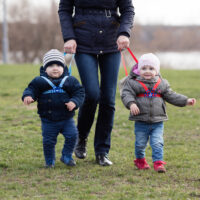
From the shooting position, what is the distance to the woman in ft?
14.8

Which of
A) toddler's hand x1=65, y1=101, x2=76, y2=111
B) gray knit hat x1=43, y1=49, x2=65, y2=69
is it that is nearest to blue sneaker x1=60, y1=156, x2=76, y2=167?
toddler's hand x1=65, y1=101, x2=76, y2=111

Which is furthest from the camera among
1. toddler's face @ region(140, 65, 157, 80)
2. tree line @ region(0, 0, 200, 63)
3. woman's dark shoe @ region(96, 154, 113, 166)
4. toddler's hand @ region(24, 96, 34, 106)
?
tree line @ region(0, 0, 200, 63)

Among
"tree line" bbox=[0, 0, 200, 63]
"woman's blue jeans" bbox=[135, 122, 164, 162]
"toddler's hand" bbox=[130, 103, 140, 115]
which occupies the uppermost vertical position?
"tree line" bbox=[0, 0, 200, 63]

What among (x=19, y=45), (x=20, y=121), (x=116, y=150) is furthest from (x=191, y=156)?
(x=19, y=45)

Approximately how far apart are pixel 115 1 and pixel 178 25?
27.6m

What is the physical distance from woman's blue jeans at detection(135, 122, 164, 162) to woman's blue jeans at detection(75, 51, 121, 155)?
45 centimetres

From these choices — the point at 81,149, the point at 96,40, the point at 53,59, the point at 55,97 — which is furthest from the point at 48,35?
the point at 55,97

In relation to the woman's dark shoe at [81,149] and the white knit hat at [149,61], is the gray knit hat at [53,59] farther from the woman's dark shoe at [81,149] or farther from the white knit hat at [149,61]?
the woman's dark shoe at [81,149]

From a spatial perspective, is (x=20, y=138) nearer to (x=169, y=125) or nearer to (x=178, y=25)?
(x=169, y=125)

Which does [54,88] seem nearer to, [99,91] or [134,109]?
[99,91]

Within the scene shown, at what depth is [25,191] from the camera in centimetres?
378

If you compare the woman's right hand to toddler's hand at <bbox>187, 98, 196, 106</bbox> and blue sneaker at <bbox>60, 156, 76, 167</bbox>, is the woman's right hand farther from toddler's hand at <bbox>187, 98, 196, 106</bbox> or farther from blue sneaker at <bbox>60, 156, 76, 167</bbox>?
toddler's hand at <bbox>187, 98, 196, 106</bbox>

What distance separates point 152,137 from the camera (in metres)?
4.44

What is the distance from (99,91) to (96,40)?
538mm
